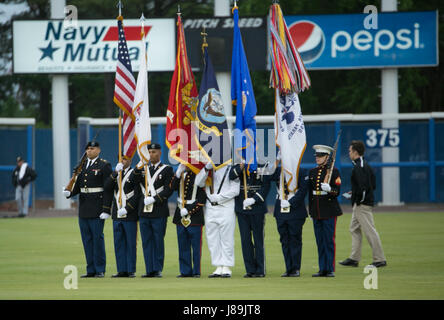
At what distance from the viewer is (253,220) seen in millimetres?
11664

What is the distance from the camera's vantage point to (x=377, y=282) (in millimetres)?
10055

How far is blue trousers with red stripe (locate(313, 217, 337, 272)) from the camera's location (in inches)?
447

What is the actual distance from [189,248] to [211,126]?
1.74 m

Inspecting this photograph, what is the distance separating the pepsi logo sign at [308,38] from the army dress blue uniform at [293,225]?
14.5 metres

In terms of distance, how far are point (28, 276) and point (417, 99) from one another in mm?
21139

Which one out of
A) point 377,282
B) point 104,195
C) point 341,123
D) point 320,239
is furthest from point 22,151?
point 377,282

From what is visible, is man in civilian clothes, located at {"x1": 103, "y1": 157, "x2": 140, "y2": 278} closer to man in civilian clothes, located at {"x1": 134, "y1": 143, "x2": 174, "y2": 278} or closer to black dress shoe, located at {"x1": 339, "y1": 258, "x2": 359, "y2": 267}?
man in civilian clothes, located at {"x1": 134, "y1": 143, "x2": 174, "y2": 278}

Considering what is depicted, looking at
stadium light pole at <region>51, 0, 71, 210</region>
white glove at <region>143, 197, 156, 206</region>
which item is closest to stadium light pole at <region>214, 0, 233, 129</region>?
stadium light pole at <region>51, 0, 71, 210</region>

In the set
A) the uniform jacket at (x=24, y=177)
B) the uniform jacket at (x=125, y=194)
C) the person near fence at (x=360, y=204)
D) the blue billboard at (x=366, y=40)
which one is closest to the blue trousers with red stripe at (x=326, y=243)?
the person near fence at (x=360, y=204)

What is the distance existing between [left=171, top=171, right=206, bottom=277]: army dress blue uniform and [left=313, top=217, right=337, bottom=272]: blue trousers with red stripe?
1.58 m

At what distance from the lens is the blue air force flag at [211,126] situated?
464 inches

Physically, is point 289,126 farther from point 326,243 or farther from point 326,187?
point 326,243

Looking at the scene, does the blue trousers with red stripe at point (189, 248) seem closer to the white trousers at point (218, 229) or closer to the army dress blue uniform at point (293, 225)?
the white trousers at point (218, 229)

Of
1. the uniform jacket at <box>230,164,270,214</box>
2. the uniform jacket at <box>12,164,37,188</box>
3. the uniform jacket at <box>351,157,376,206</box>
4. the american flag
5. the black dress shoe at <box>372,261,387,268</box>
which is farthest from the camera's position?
the uniform jacket at <box>12,164,37,188</box>
